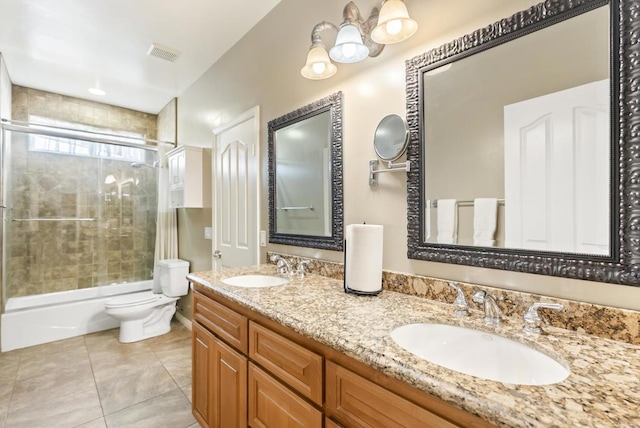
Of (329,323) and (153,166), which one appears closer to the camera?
(329,323)

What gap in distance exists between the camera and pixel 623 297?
32.1 inches

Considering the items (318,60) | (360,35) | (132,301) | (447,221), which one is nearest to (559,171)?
(447,221)

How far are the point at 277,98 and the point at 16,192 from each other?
3248 millimetres

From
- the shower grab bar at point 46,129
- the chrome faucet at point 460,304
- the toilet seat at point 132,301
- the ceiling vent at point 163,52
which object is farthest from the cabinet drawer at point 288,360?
the shower grab bar at point 46,129

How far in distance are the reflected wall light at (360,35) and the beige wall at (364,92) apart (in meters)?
0.10

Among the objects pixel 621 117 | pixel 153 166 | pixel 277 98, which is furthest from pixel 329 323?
pixel 153 166

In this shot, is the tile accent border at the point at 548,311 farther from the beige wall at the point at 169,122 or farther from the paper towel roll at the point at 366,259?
the beige wall at the point at 169,122

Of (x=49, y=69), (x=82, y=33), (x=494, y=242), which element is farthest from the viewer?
(x=49, y=69)

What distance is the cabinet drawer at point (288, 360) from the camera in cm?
93

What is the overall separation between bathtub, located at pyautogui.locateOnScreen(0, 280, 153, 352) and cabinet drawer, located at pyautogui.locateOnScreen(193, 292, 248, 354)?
229 centimetres

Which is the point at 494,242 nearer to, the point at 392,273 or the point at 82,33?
the point at 392,273

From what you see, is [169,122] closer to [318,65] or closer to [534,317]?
[318,65]

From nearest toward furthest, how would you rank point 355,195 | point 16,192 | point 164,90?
point 355,195 < point 16,192 < point 164,90

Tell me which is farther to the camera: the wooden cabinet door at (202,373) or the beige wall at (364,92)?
the wooden cabinet door at (202,373)
